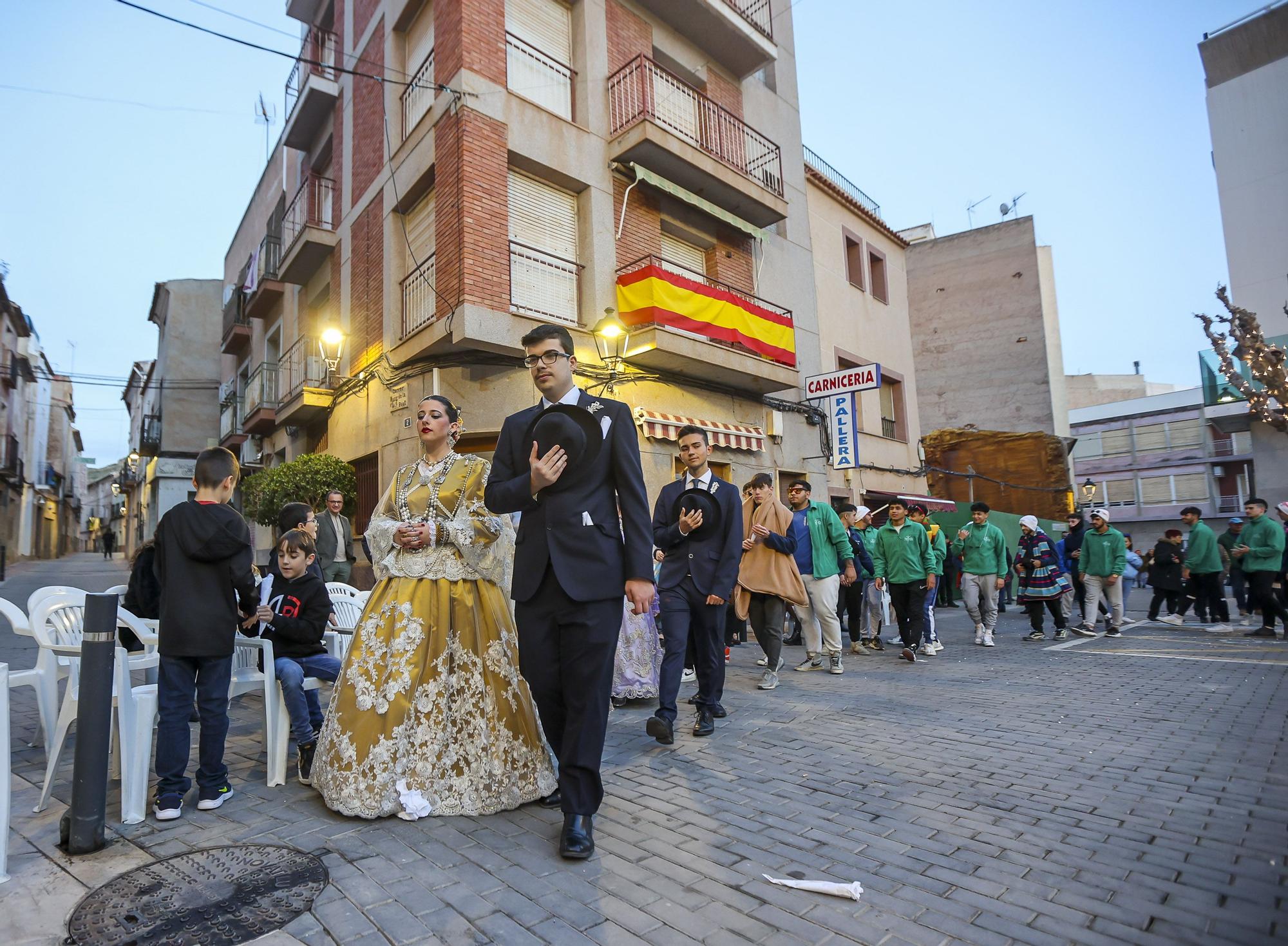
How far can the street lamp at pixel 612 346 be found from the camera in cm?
1216

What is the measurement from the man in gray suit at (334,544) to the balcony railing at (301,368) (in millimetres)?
5578

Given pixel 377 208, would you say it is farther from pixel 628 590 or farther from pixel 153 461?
pixel 153 461

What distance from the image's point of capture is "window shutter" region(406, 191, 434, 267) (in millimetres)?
12047

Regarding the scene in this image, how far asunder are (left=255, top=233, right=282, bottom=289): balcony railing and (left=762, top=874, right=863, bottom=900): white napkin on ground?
62.6ft

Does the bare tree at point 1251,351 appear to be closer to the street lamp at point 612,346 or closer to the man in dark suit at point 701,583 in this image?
the street lamp at point 612,346

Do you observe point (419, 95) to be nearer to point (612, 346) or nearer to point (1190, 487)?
point (612, 346)

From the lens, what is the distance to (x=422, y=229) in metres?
12.3

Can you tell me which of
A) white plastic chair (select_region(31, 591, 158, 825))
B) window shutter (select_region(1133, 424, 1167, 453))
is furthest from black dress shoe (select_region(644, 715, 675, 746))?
window shutter (select_region(1133, 424, 1167, 453))

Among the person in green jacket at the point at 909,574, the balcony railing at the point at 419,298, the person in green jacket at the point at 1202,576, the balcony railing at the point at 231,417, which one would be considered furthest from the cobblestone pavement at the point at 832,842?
the balcony railing at the point at 231,417

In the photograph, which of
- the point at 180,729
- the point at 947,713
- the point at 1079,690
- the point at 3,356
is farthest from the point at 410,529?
the point at 3,356

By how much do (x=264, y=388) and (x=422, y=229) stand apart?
8.16 meters

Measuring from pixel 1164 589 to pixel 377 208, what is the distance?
1514 cm

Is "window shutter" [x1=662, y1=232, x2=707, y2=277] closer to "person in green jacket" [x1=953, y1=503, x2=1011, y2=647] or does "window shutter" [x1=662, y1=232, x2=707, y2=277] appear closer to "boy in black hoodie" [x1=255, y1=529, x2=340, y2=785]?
"person in green jacket" [x1=953, y1=503, x2=1011, y2=647]

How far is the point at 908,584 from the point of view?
8.61m
